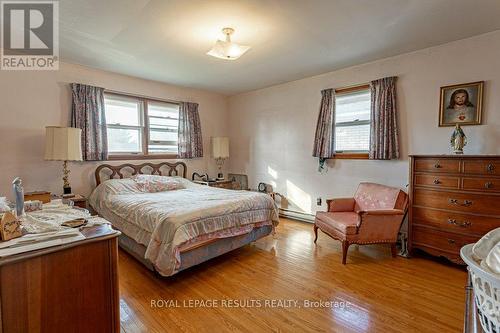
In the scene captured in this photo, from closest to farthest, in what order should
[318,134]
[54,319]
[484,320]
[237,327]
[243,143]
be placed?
[484,320]
[54,319]
[237,327]
[318,134]
[243,143]

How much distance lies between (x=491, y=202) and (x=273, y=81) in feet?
11.2

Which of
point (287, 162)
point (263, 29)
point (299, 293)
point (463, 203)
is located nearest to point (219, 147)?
point (287, 162)

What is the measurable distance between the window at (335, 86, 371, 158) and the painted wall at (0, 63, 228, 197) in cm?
356

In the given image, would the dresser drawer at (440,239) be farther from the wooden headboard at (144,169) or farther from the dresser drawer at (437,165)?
the wooden headboard at (144,169)

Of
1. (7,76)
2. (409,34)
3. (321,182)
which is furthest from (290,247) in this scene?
(7,76)

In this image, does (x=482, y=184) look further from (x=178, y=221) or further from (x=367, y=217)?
(x=178, y=221)

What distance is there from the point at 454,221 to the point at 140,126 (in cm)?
462

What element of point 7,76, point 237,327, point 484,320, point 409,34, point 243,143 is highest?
point 409,34

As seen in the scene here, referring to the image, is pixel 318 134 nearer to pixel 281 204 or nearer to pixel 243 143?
pixel 281 204

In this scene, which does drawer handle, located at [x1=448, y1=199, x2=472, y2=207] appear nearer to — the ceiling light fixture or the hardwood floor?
the hardwood floor

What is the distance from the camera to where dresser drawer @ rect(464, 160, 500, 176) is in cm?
235

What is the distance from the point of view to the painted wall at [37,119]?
3.05 metres

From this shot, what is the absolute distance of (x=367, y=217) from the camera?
2.78m

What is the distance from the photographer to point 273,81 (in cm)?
446
